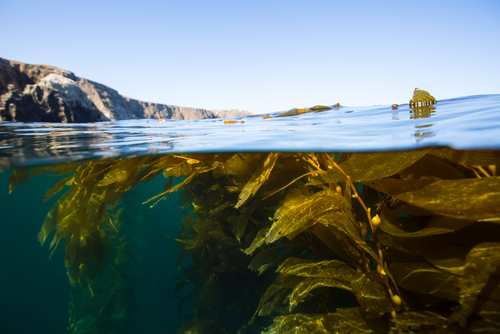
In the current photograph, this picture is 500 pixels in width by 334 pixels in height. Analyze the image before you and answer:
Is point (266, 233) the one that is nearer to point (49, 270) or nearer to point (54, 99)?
point (49, 270)

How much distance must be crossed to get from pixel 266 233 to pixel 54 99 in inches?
424

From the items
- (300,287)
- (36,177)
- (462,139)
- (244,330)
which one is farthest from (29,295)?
(462,139)

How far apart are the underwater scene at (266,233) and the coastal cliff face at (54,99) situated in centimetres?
724

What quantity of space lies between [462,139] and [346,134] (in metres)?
1.27

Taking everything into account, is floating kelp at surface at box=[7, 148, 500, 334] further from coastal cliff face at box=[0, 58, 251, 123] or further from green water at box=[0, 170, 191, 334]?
coastal cliff face at box=[0, 58, 251, 123]

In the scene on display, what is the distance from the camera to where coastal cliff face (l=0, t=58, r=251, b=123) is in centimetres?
789

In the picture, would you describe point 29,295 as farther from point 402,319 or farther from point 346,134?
point 346,134

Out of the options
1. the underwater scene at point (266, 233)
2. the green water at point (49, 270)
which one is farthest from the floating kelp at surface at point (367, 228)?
the green water at point (49, 270)

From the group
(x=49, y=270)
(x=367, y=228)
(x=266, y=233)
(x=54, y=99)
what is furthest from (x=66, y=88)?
(x=367, y=228)

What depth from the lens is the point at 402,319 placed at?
1.02 metres

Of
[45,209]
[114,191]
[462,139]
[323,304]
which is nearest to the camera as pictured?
[462,139]

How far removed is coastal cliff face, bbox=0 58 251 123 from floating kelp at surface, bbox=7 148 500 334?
816cm

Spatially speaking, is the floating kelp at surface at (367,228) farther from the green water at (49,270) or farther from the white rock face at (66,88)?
the white rock face at (66,88)

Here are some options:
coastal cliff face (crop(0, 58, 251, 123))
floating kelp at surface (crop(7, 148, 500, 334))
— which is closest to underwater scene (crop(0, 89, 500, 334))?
floating kelp at surface (crop(7, 148, 500, 334))
